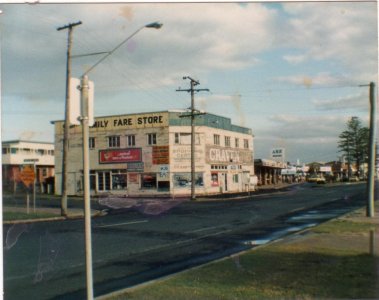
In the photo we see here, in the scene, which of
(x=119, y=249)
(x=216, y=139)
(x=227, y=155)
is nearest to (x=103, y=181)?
(x=216, y=139)

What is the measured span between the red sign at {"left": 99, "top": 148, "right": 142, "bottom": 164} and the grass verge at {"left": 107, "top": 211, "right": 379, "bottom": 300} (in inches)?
1428

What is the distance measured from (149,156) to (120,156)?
339 centimetres

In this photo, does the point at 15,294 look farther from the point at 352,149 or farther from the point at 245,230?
the point at 352,149

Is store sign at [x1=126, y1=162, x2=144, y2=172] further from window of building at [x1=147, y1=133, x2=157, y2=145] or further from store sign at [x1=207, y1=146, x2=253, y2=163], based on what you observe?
store sign at [x1=207, y1=146, x2=253, y2=163]

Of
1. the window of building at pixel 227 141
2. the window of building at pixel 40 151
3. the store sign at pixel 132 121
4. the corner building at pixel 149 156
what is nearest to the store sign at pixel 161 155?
the corner building at pixel 149 156

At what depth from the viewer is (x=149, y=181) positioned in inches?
1795

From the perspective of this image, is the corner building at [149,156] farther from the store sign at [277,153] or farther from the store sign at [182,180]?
the store sign at [277,153]

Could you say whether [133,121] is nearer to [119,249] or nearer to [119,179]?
[119,179]

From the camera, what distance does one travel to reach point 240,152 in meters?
56.3

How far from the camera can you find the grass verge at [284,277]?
21.4ft

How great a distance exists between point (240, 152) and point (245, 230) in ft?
135

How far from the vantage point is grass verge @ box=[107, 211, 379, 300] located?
651 centimetres

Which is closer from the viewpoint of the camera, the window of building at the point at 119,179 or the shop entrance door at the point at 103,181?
the window of building at the point at 119,179

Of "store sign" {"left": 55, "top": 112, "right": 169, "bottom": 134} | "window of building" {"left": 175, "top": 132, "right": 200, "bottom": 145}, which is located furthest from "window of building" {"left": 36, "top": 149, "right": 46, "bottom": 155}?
"window of building" {"left": 175, "top": 132, "right": 200, "bottom": 145}
